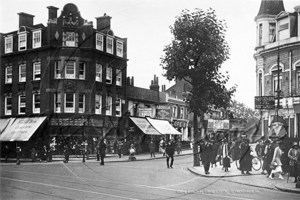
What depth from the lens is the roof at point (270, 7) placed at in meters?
10.7

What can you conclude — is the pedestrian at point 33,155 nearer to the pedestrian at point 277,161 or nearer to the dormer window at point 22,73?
the dormer window at point 22,73

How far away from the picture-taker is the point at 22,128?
107 feet

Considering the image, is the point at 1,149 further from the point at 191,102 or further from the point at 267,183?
the point at 191,102

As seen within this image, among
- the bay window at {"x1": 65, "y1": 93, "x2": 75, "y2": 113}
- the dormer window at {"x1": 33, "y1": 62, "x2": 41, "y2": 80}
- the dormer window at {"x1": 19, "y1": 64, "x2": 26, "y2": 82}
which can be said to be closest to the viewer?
the dormer window at {"x1": 19, "y1": 64, "x2": 26, "y2": 82}

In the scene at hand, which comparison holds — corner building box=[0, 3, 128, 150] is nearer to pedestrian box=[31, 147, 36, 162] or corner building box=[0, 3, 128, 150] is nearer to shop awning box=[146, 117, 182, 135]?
pedestrian box=[31, 147, 36, 162]

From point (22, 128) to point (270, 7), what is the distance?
25661mm

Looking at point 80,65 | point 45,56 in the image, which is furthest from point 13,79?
point 80,65

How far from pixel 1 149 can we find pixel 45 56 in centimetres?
786

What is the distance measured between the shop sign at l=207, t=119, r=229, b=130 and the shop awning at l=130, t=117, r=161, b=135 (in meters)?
3.21

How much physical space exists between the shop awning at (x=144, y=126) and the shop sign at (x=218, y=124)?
10.5ft

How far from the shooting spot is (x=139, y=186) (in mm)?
14273

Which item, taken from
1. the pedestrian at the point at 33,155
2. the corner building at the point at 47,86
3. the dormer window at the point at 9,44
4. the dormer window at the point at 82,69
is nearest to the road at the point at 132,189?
the pedestrian at the point at 33,155

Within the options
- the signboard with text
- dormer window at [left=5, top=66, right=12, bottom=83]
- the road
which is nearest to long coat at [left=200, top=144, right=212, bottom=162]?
the road

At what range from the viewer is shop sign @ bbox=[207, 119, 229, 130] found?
8.90m
